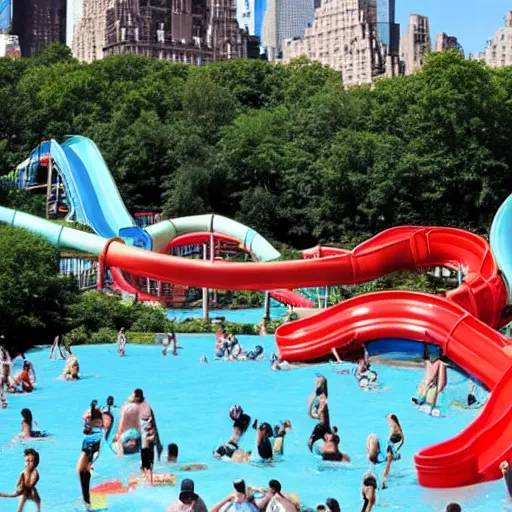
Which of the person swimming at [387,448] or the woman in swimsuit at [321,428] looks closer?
the person swimming at [387,448]

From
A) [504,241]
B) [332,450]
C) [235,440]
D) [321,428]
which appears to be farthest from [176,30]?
[332,450]

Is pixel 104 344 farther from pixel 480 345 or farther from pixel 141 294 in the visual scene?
pixel 480 345

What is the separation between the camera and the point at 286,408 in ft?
52.0

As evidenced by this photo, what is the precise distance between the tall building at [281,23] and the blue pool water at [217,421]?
130355 millimetres

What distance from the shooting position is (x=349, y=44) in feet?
361

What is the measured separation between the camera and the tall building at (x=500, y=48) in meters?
98.7

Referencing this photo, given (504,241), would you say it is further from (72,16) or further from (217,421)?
(72,16)

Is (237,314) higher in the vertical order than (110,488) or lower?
higher

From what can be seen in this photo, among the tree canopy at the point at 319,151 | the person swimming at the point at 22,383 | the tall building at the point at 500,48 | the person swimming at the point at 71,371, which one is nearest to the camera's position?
the person swimming at the point at 22,383

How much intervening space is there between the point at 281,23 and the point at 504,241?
133086 millimetres

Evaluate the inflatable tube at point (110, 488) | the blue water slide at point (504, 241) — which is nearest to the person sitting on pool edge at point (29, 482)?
the inflatable tube at point (110, 488)

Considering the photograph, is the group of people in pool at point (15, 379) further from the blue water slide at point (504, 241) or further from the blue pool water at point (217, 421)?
the blue water slide at point (504, 241)

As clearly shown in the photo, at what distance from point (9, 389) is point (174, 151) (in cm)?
2097

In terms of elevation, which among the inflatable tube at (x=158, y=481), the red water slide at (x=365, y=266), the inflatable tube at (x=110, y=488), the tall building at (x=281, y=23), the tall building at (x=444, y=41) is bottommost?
the inflatable tube at (x=110, y=488)
